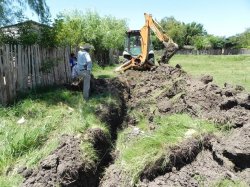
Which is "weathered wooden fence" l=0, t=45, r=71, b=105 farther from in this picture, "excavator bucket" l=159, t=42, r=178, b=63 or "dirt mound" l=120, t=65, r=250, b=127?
"excavator bucket" l=159, t=42, r=178, b=63

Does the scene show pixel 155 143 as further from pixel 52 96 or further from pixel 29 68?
pixel 29 68

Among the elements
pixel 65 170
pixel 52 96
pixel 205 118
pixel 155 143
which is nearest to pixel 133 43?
pixel 52 96

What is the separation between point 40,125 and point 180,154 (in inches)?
119

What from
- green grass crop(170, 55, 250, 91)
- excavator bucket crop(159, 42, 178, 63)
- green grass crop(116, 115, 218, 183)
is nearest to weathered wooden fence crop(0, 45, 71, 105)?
green grass crop(116, 115, 218, 183)

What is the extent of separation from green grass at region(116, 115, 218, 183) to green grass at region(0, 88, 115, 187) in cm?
63

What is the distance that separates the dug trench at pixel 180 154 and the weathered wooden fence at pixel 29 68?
2.59 meters

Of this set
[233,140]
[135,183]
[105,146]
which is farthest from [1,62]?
[233,140]


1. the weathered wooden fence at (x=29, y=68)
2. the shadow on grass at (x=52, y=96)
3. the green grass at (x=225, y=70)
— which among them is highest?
the weathered wooden fence at (x=29, y=68)

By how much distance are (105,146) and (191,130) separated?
1.83 meters

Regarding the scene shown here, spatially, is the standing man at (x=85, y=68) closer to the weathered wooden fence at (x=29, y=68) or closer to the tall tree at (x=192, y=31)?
the weathered wooden fence at (x=29, y=68)

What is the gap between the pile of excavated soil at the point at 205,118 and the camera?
6.34 meters

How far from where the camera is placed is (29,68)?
11828 mm

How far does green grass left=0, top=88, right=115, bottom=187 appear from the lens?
21.4ft

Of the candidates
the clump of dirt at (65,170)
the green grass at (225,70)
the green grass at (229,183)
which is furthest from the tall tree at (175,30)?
the green grass at (229,183)
